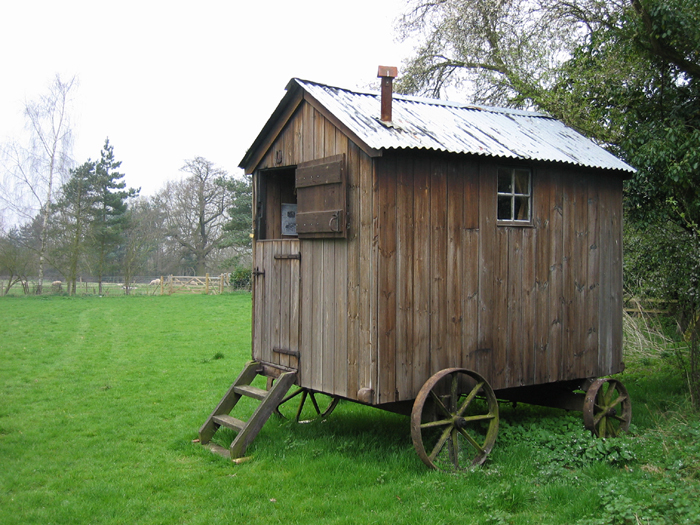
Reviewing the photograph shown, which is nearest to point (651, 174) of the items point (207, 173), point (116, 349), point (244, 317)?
point (116, 349)

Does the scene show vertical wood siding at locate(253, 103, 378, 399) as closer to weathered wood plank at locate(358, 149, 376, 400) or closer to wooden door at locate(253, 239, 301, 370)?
weathered wood plank at locate(358, 149, 376, 400)

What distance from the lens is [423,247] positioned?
679 cm

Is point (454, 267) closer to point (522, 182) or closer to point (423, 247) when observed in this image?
point (423, 247)

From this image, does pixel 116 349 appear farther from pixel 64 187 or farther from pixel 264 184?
pixel 64 187

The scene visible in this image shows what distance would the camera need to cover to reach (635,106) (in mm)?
10852

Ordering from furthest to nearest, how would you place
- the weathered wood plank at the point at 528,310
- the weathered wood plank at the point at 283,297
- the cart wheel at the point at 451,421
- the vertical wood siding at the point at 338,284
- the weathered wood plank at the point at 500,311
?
the weathered wood plank at the point at 283,297, the weathered wood plank at the point at 528,310, the weathered wood plank at the point at 500,311, the vertical wood siding at the point at 338,284, the cart wheel at the point at 451,421

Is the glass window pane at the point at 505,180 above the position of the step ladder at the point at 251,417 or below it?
above

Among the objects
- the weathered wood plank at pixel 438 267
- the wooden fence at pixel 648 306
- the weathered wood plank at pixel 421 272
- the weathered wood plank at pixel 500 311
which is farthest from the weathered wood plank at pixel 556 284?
the wooden fence at pixel 648 306

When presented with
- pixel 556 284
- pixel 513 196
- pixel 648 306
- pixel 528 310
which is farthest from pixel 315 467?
pixel 648 306

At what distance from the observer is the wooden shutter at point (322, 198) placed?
269 inches

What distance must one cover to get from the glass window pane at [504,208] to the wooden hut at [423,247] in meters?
0.02

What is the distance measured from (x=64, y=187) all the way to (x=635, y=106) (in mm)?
33382

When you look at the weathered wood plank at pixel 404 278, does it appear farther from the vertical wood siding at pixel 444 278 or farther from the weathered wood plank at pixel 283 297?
the weathered wood plank at pixel 283 297

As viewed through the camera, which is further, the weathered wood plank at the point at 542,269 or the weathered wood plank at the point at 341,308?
the weathered wood plank at the point at 542,269
